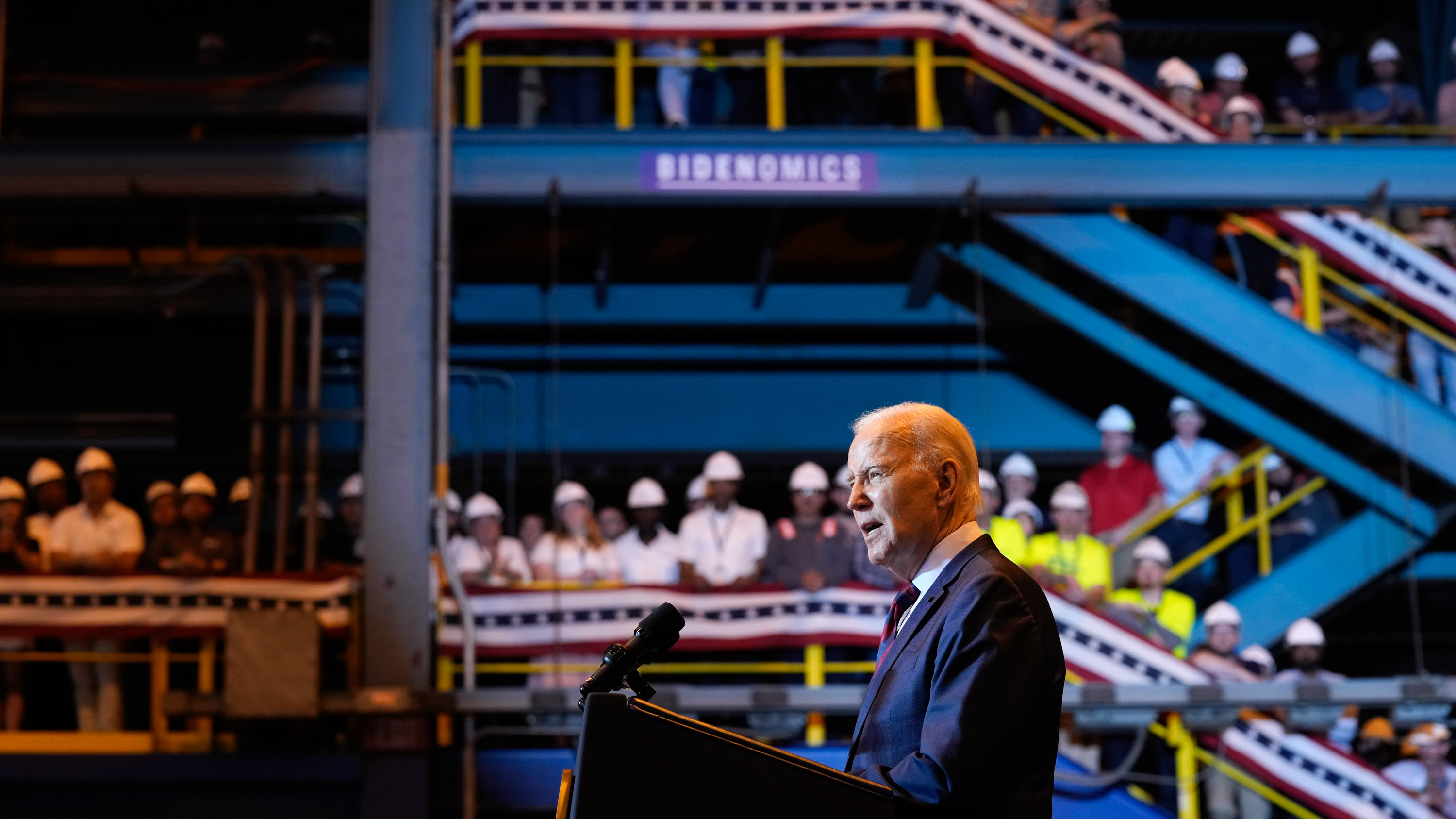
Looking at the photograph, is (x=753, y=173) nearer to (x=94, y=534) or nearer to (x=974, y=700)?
(x=94, y=534)

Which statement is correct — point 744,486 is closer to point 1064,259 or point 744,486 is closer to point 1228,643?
point 1064,259

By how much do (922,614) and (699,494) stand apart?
28.8 feet

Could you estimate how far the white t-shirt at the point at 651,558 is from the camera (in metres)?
11.1

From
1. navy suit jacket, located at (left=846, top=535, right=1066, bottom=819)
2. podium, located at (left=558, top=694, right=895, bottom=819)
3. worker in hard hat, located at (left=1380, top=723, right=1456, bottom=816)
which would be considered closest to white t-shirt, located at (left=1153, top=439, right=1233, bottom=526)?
worker in hard hat, located at (left=1380, top=723, right=1456, bottom=816)

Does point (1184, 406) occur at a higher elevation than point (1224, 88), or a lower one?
lower

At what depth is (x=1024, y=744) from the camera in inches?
108

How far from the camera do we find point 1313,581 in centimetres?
1152

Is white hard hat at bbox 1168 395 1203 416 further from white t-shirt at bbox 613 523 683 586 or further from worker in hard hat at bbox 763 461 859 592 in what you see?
white t-shirt at bbox 613 523 683 586

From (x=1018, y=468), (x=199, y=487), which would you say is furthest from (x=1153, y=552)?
(x=199, y=487)

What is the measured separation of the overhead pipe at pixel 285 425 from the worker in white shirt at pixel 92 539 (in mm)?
972

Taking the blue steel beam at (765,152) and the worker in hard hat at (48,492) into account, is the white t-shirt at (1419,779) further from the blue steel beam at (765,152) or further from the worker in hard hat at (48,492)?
the worker in hard hat at (48,492)

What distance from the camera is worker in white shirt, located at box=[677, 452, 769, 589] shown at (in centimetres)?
1064

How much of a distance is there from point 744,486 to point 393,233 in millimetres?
5950

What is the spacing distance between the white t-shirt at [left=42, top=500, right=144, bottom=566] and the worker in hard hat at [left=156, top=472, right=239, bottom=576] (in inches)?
8.1
